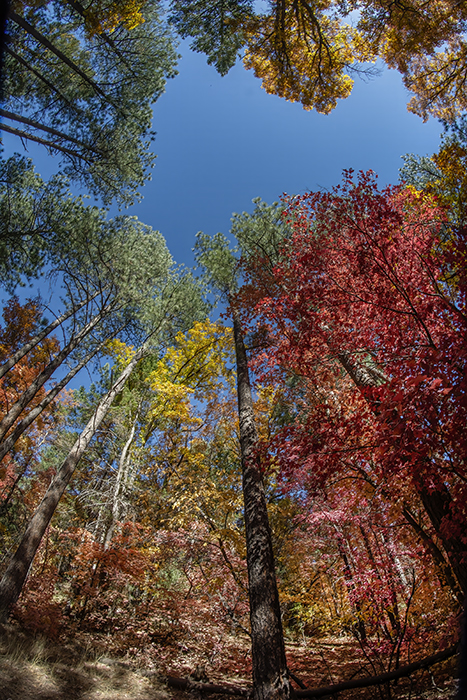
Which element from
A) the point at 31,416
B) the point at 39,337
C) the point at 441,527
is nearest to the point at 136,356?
the point at 39,337

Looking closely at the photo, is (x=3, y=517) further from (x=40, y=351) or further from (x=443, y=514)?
(x=443, y=514)

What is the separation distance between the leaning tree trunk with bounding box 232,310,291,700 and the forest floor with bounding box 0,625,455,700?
166 centimetres

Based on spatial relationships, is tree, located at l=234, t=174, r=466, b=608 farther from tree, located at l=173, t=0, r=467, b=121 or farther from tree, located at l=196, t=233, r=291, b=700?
tree, located at l=173, t=0, r=467, b=121

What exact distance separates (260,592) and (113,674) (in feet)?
13.4

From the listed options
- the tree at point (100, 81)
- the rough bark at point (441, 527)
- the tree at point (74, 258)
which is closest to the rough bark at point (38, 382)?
the tree at point (74, 258)

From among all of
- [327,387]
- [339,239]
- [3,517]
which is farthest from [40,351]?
[339,239]

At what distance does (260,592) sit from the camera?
451cm

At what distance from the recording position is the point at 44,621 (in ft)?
22.4

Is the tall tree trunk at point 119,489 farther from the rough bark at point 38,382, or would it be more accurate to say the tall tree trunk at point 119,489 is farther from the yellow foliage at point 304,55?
the yellow foliage at point 304,55

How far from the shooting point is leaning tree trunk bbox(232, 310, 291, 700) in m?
3.87

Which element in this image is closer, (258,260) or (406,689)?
(406,689)

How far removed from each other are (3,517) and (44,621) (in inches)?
370

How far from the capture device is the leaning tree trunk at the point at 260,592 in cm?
387

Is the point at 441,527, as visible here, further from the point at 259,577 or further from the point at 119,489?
the point at 119,489
